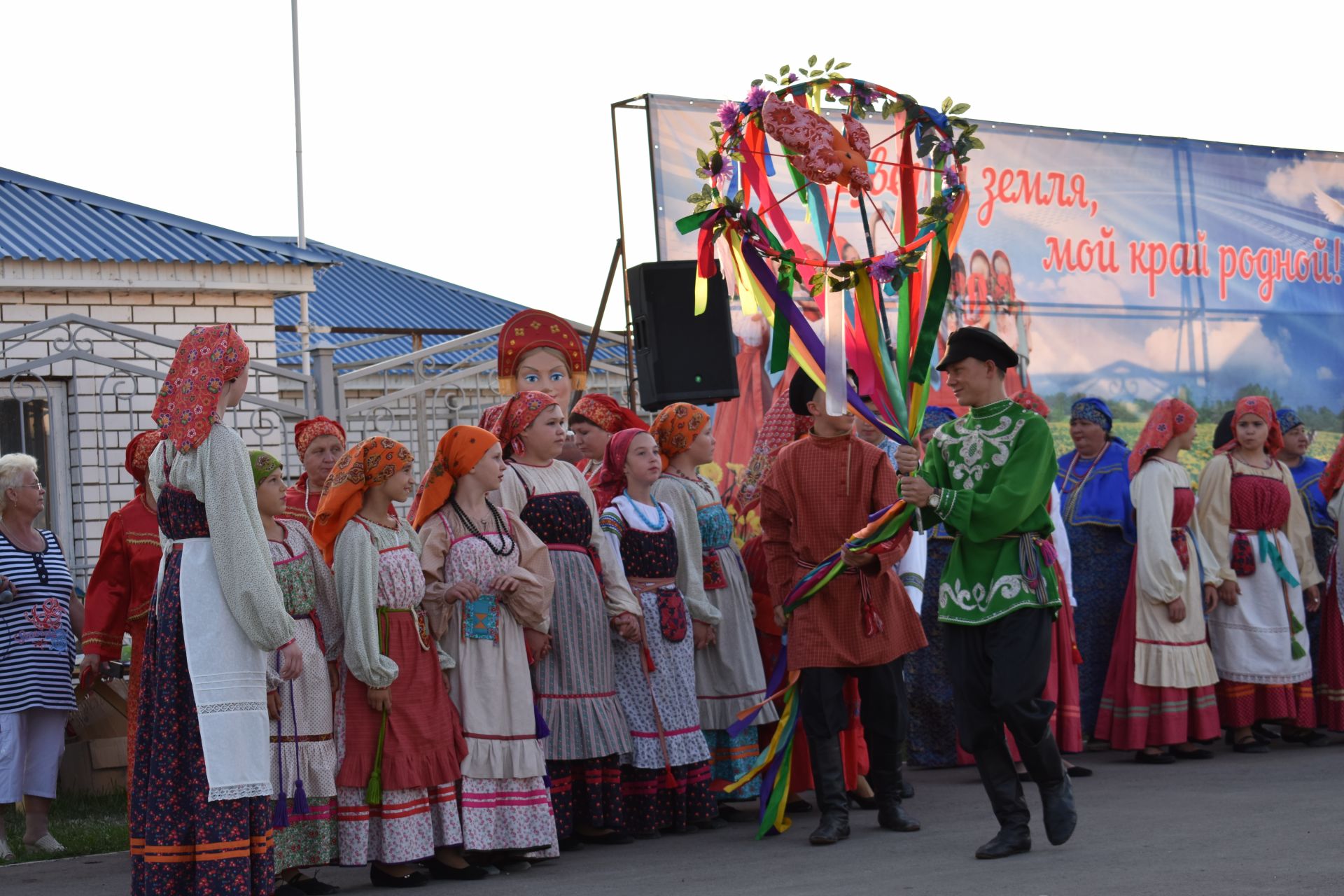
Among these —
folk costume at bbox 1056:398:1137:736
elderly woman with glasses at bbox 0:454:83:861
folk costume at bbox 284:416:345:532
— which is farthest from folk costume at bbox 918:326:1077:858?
elderly woman with glasses at bbox 0:454:83:861

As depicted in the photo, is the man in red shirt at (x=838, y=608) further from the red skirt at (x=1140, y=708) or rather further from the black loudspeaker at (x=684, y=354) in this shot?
the black loudspeaker at (x=684, y=354)

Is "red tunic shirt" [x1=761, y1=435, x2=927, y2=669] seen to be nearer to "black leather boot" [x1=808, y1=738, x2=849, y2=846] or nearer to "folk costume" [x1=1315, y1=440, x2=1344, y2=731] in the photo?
"black leather boot" [x1=808, y1=738, x2=849, y2=846]

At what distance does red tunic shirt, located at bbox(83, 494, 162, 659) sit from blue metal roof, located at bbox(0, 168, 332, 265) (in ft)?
25.0

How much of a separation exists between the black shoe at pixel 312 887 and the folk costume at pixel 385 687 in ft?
0.51

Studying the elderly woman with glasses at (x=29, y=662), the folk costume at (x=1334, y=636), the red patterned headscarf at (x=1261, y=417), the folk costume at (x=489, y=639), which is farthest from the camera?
the folk costume at (x=1334, y=636)

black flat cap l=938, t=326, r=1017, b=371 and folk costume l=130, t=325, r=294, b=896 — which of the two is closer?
folk costume l=130, t=325, r=294, b=896

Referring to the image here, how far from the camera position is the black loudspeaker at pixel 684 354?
370 inches

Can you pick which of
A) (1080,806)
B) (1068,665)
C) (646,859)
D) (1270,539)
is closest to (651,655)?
(646,859)

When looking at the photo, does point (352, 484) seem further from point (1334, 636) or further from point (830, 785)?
point (1334, 636)

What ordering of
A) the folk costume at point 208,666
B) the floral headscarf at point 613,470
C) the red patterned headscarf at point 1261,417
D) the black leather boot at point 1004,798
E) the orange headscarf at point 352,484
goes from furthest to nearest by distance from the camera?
the red patterned headscarf at point 1261,417 → the floral headscarf at point 613,470 → the orange headscarf at point 352,484 → the black leather boot at point 1004,798 → the folk costume at point 208,666

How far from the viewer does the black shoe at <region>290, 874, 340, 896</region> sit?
5.75 m

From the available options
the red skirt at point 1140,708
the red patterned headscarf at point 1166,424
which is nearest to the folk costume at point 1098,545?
the red skirt at point 1140,708

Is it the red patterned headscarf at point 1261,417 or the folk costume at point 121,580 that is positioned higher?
the red patterned headscarf at point 1261,417

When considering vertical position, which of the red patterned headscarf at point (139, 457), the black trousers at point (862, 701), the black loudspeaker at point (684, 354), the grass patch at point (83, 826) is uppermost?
the black loudspeaker at point (684, 354)
